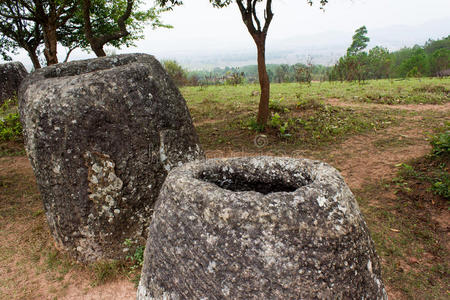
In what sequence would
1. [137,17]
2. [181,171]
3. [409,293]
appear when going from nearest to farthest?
[181,171] < [409,293] < [137,17]

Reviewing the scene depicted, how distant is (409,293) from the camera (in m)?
3.39

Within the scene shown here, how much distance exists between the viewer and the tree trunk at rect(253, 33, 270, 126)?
8.34m

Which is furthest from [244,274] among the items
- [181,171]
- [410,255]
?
[410,255]

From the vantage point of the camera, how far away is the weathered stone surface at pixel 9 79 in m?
12.7

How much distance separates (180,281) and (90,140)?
244cm

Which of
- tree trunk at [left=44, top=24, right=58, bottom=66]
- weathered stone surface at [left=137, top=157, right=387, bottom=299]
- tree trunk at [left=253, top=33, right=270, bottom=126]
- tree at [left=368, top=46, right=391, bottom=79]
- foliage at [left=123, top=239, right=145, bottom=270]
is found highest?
tree at [left=368, top=46, right=391, bottom=79]

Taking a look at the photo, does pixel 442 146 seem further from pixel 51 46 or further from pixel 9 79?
pixel 9 79

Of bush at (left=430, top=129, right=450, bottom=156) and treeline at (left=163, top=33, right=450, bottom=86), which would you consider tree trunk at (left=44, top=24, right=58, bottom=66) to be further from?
treeline at (left=163, top=33, right=450, bottom=86)

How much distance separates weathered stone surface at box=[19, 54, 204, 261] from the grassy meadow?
18.4 inches

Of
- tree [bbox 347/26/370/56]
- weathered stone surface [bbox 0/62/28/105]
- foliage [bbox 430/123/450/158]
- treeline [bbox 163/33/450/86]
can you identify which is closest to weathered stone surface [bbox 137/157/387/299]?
foliage [bbox 430/123/450/158]

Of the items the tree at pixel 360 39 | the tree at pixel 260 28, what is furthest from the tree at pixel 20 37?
the tree at pixel 360 39

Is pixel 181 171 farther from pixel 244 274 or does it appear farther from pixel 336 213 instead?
pixel 336 213

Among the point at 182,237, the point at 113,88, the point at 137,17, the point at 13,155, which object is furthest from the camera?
the point at 137,17

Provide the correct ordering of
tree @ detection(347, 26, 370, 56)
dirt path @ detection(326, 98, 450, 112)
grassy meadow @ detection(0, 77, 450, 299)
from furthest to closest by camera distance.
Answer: tree @ detection(347, 26, 370, 56), dirt path @ detection(326, 98, 450, 112), grassy meadow @ detection(0, 77, 450, 299)
